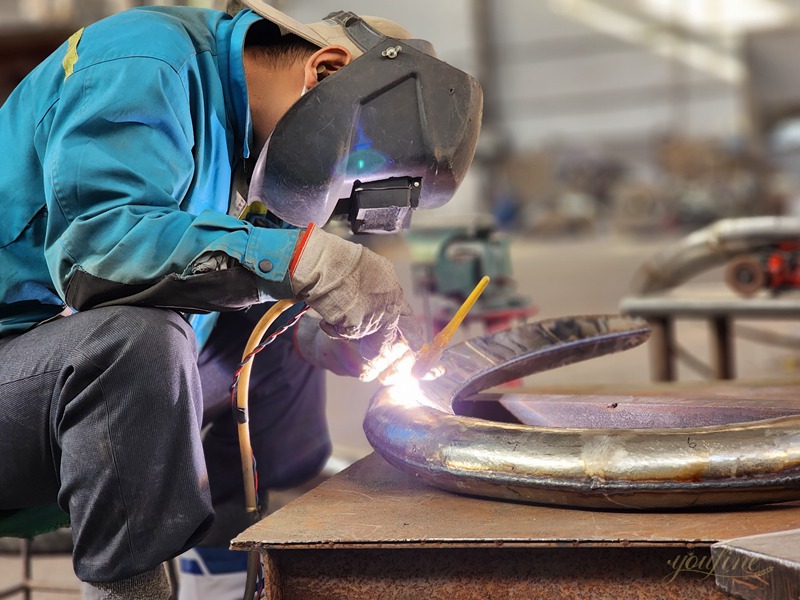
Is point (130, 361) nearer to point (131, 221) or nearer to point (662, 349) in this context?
point (131, 221)

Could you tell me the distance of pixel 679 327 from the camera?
5906 mm

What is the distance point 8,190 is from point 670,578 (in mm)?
1170

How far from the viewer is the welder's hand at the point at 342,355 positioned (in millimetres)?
1646

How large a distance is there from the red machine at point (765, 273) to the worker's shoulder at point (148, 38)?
104 inches

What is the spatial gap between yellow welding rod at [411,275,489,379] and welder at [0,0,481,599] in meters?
0.04

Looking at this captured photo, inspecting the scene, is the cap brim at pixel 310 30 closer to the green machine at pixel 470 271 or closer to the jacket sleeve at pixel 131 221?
the jacket sleeve at pixel 131 221

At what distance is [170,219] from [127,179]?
9 centimetres

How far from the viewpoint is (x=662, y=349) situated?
3.83 m

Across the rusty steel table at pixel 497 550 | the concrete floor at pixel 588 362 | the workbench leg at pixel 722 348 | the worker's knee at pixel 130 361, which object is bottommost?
the concrete floor at pixel 588 362

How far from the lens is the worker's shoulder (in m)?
1.48

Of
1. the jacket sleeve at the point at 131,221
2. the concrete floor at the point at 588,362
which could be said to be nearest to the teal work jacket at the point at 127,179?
the jacket sleeve at the point at 131,221

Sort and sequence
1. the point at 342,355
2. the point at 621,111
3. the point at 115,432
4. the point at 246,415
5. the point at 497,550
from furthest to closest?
1. the point at 621,111
2. the point at 342,355
3. the point at 246,415
4. the point at 115,432
5. the point at 497,550

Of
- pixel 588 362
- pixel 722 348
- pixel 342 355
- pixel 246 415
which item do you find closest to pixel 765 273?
pixel 722 348

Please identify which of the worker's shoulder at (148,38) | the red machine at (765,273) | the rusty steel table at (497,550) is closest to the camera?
the rusty steel table at (497,550)
